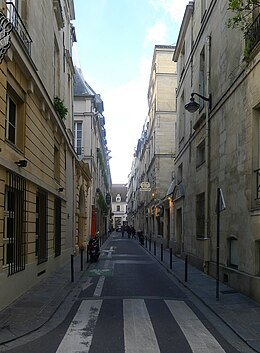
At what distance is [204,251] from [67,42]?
1321 centimetres

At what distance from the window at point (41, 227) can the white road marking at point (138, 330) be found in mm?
4768

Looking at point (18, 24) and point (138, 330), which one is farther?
point (18, 24)

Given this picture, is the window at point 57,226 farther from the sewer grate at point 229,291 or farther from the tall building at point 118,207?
the tall building at point 118,207

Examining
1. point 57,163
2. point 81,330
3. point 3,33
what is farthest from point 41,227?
point 3,33

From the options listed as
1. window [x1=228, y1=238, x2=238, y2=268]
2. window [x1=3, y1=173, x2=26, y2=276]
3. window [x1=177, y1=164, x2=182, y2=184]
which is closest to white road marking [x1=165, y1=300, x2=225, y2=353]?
window [x1=228, y1=238, x2=238, y2=268]

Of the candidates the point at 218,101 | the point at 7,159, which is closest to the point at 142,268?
the point at 218,101

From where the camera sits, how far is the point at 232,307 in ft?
32.6

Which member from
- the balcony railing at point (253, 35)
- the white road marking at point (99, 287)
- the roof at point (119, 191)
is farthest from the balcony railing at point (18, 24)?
the roof at point (119, 191)

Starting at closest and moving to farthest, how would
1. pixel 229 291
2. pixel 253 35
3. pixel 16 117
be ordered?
pixel 253 35, pixel 16 117, pixel 229 291

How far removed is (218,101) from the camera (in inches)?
588

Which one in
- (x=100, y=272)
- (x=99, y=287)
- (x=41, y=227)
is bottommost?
(x=100, y=272)

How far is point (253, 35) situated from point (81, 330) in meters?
7.91

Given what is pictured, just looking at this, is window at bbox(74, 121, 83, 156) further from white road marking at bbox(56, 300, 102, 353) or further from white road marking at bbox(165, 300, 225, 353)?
white road marking at bbox(165, 300, 225, 353)

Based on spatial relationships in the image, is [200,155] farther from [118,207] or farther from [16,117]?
[118,207]
